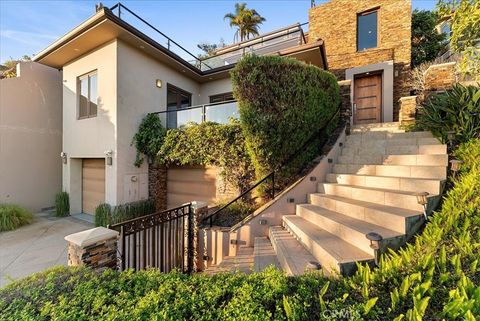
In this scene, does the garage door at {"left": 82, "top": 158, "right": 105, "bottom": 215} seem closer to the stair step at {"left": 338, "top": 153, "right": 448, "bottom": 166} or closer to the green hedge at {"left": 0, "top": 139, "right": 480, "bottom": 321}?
the green hedge at {"left": 0, "top": 139, "right": 480, "bottom": 321}

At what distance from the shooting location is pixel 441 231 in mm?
2312

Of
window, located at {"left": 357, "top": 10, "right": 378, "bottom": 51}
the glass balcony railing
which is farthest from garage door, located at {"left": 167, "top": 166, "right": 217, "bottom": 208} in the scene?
window, located at {"left": 357, "top": 10, "right": 378, "bottom": 51}

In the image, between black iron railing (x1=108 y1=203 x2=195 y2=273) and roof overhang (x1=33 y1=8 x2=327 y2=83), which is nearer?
black iron railing (x1=108 y1=203 x2=195 y2=273)

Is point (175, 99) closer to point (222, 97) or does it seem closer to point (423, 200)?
point (222, 97)

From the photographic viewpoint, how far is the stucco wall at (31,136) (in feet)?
27.4

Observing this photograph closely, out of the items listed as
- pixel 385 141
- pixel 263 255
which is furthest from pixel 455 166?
pixel 263 255

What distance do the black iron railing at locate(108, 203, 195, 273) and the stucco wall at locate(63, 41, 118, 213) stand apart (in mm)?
3678

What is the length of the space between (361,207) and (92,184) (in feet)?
31.7

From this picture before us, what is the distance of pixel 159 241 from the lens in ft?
13.8

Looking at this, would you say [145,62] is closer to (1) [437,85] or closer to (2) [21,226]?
(2) [21,226]

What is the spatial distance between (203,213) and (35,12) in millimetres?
7947

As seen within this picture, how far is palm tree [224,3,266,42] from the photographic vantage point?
20.5 meters

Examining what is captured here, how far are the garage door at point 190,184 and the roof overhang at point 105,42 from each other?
4484 millimetres

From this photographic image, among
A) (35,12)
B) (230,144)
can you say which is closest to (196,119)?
(230,144)
